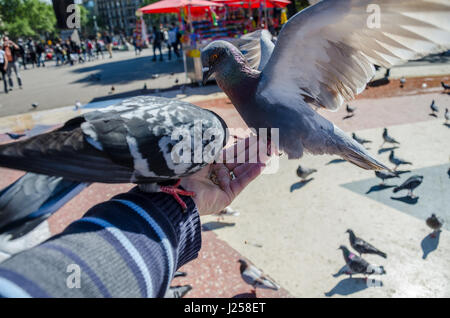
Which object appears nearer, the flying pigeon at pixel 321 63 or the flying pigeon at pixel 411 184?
the flying pigeon at pixel 321 63

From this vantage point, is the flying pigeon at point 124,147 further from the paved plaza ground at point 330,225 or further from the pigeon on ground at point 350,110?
the pigeon on ground at point 350,110

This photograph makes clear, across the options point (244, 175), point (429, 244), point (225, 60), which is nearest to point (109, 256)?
point (244, 175)

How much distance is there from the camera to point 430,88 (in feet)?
35.7

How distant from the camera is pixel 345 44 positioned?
2.36 metres

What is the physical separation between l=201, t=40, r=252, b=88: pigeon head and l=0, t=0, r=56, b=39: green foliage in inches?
2207

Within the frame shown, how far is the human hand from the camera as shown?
7.73ft

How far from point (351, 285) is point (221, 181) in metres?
1.86

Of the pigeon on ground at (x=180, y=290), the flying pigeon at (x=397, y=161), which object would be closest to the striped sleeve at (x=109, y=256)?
the pigeon on ground at (x=180, y=290)

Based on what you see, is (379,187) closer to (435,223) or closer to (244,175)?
(435,223)

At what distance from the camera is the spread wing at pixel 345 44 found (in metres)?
2.00

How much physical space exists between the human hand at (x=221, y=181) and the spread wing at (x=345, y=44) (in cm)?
66
